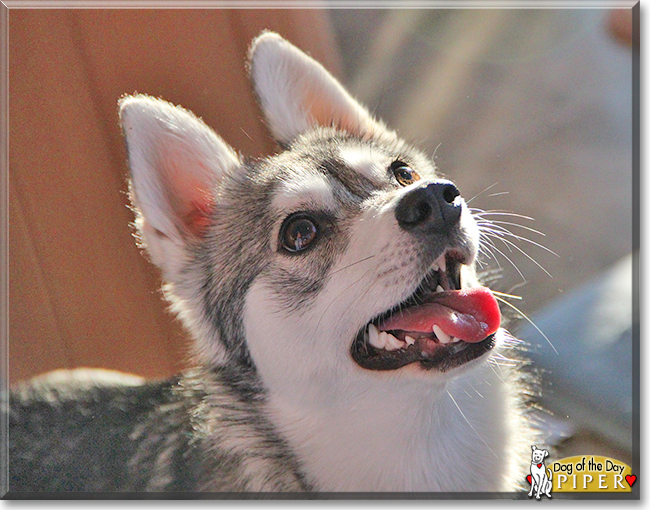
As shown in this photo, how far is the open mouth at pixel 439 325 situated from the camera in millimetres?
1322

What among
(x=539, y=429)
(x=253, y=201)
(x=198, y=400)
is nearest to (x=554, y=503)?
(x=539, y=429)

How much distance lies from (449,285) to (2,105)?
110 centimetres

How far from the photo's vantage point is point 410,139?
1.79 m

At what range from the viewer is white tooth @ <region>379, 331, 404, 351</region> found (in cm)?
139

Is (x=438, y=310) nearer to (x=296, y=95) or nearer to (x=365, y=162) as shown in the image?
(x=365, y=162)

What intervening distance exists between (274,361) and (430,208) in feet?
1.81

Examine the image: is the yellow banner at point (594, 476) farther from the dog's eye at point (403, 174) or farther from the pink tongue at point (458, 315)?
the dog's eye at point (403, 174)

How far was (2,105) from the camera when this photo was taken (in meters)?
1.47

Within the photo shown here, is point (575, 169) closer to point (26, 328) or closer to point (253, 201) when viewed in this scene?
point (253, 201)

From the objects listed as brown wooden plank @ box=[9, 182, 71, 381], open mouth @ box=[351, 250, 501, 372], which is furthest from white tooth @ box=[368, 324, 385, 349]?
brown wooden plank @ box=[9, 182, 71, 381]

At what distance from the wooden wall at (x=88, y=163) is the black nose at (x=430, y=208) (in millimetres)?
498

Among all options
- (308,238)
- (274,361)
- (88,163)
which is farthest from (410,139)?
(88,163)

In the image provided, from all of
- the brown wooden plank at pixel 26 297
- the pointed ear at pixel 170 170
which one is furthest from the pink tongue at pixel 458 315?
the brown wooden plank at pixel 26 297

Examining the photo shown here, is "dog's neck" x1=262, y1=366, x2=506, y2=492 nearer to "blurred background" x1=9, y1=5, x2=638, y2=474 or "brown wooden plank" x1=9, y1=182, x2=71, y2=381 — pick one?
"blurred background" x1=9, y1=5, x2=638, y2=474
